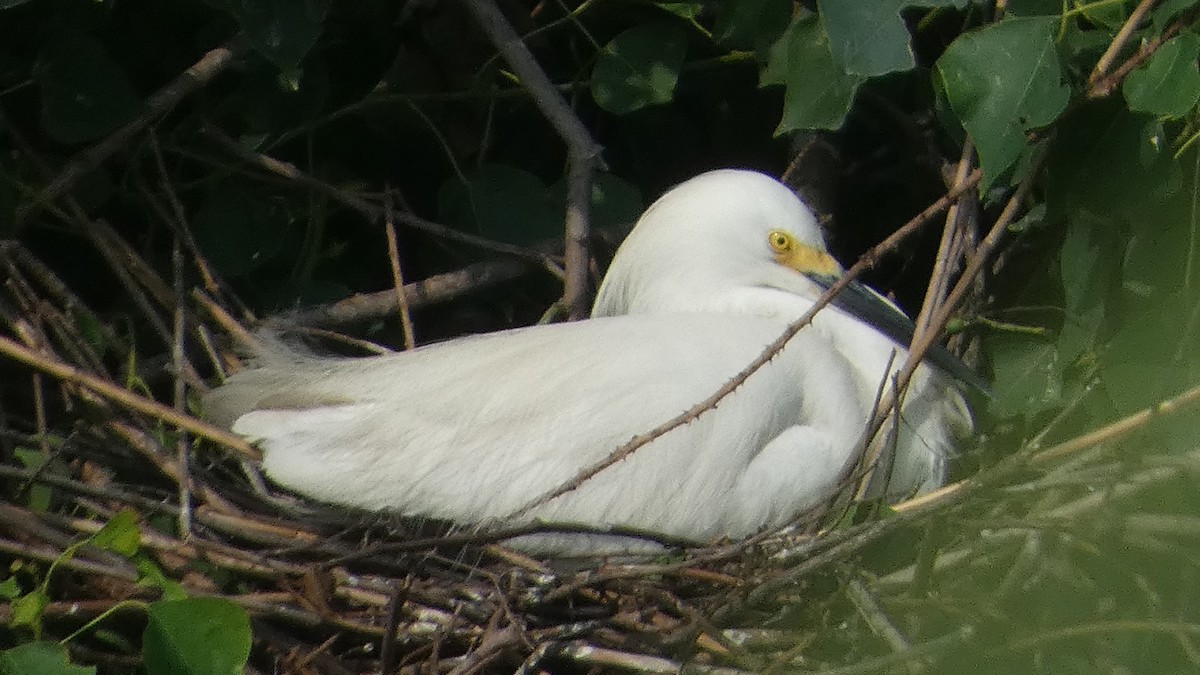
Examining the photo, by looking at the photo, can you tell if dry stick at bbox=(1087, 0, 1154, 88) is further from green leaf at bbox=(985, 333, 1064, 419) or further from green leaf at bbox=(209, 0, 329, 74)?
green leaf at bbox=(209, 0, 329, 74)

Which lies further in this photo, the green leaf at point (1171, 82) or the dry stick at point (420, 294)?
the dry stick at point (420, 294)

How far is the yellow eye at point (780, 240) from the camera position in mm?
2604

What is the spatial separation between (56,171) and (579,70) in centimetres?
89

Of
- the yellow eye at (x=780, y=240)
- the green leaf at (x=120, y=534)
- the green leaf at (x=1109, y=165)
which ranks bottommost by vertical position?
the green leaf at (x=120, y=534)

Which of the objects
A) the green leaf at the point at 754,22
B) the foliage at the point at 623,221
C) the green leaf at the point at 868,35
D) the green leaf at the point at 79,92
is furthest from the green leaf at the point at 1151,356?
the green leaf at the point at 79,92

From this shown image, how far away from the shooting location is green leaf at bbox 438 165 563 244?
2.67m

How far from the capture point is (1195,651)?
158 cm

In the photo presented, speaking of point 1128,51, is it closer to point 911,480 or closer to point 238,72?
point 911,480

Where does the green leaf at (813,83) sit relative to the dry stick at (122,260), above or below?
above

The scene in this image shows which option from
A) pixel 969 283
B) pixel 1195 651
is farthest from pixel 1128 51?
pixel 1195 651

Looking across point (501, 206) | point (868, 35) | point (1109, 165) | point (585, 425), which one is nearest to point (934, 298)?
point (1109, 165)

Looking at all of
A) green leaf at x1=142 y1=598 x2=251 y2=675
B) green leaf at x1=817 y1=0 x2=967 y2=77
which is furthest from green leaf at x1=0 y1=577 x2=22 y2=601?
green leaf at x1=817 y1=0 x2=967 y2=77

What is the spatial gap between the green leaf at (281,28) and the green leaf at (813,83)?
2.29 feet

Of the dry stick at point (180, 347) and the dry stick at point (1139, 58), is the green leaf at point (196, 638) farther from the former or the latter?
the dry stick at point (1139, 58)
